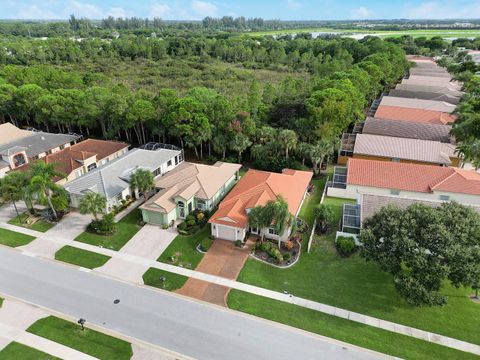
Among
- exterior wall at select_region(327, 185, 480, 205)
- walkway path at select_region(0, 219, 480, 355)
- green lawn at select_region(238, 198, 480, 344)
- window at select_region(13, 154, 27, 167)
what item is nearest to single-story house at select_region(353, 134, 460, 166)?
exterior wall at select_region(327, 185, 480, 205)

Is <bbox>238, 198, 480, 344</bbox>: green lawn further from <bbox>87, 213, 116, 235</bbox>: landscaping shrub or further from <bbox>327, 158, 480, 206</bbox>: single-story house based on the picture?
<bbox>87, 213, 116, 235</bbox>: landscaping shrub

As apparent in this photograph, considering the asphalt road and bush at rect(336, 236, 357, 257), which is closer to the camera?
the asphalt road

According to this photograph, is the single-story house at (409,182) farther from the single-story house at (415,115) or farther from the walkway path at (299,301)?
the single-story house at (415,115)

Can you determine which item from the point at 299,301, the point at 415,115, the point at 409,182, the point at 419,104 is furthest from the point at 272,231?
the point at 419,104

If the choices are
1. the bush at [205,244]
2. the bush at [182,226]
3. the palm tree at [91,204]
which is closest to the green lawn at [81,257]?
the palm tree at [91,204]

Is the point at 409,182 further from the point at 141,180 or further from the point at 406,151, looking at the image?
the point at 141,180

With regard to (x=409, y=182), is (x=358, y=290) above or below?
below

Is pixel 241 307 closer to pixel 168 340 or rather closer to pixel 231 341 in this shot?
pixel 231 341
